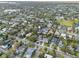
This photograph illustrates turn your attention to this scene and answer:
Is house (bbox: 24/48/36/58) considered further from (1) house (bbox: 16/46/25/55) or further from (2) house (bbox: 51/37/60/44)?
(2) house (bbox: 51/37/60/44)

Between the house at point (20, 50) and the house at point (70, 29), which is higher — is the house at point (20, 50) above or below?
below

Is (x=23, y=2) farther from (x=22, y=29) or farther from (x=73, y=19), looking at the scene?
(x=73, y=19)

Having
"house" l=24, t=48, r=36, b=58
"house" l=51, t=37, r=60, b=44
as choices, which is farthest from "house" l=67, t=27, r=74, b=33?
"house" l=24, t=48, r=36, b=58

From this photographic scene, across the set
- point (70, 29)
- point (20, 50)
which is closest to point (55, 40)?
point (70, 29)

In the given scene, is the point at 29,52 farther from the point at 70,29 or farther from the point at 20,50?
the point at 70,29

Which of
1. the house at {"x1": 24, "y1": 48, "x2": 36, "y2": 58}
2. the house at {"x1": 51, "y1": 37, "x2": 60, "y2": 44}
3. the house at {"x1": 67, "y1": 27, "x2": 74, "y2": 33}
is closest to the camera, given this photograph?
the house at {"x1": 24, "y1": 48, "x2": 36, "y2": 58}

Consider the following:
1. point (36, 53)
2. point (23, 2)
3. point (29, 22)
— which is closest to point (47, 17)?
point (29, 22)

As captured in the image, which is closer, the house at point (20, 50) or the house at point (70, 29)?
the house at point (20, 50)

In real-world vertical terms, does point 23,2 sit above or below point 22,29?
above

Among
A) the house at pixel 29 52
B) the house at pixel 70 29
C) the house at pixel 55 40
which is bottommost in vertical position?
the house at pixel 29 52

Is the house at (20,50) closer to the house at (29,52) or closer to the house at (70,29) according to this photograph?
the house at (29,52)

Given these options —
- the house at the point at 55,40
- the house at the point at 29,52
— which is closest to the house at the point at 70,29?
the house at the point at 55,40
